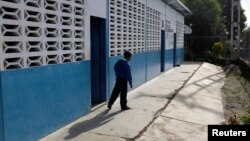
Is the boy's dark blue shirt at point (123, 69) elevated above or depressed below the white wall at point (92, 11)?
below

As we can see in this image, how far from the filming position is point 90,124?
736 centimetres

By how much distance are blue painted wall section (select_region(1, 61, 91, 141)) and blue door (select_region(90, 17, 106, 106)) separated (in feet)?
4.23

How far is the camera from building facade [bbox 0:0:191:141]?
17.7 feet

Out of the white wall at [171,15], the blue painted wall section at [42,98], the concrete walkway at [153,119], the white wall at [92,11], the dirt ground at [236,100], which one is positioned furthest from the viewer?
the white wall at [171,15]

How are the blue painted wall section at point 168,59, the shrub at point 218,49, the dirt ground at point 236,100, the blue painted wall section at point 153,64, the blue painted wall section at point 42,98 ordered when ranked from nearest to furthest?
the blue painted wall section at point 42,98, the dirt ground at point 236,100, the blue painted wall section at point 153,64, the blue painted wall section at point 168,59, the shrub at point 218,49

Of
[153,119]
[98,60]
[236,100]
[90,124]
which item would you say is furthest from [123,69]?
[236,100]

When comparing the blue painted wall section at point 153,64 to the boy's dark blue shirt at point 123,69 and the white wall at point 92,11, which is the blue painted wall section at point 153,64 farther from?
the boy's dark blue shirt at point 123,69

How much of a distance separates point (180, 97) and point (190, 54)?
23.1 m

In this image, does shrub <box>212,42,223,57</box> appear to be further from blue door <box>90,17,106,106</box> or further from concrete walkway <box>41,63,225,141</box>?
blue door <box>90,17,106,106</box>

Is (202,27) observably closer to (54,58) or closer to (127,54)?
(127,54)

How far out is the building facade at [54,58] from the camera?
213 inches

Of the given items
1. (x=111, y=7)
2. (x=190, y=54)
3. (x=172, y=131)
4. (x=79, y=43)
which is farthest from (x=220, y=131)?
(x=190, y=54)

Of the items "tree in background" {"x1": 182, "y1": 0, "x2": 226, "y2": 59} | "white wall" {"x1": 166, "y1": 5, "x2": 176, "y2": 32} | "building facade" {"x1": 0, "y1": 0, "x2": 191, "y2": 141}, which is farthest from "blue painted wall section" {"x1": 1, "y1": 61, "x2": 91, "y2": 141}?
"tree in background" {"x1": 182, "y1": 0, "x2": 226, "y2": 59}

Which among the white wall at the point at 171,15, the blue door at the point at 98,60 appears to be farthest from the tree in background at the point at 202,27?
the blue door at the point at 98,60
